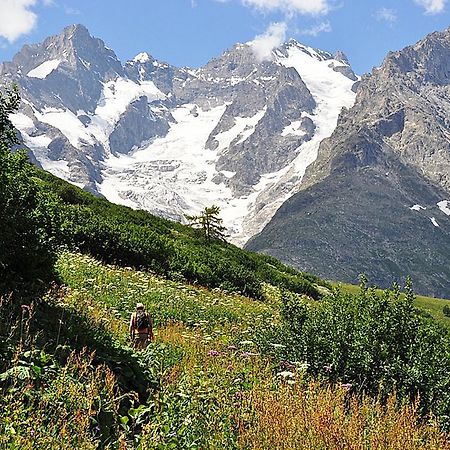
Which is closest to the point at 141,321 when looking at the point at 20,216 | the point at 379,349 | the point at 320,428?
the point at 20,216

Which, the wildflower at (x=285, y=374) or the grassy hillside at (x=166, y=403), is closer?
the grassy hillside at (x=166, y=403)

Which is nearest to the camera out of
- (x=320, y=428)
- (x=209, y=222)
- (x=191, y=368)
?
(x=320, y=428)

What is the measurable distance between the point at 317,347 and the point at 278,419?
14.0ft

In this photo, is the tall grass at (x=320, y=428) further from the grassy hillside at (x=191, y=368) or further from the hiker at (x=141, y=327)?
the hiker at (x=141, y=327)

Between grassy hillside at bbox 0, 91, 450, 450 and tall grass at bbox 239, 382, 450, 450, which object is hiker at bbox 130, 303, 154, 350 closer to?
grassy hillside at bbox 0, 91, 450, 450

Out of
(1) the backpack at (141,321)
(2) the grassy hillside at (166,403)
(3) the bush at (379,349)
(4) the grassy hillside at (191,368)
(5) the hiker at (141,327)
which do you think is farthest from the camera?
(1) the backpack at (141,321)

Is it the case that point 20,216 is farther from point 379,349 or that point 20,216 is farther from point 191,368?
point 379,349

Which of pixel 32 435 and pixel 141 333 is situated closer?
pixel 32 435

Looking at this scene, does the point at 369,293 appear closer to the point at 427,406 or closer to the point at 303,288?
the point at 427,406

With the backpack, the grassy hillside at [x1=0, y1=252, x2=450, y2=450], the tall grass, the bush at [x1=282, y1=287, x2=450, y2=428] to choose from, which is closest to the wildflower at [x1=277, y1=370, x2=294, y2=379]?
the grassy hillside at [x1=0, y1=252, x2=450, y2=450]

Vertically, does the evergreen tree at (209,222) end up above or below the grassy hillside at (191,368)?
above

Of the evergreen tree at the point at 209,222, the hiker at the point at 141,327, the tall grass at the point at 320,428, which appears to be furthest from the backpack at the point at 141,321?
the evergreen tree at the point at 209,222

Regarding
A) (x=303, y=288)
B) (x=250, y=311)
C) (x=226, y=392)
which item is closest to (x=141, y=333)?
(x=226, y=392)

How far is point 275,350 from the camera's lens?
1176 cm
